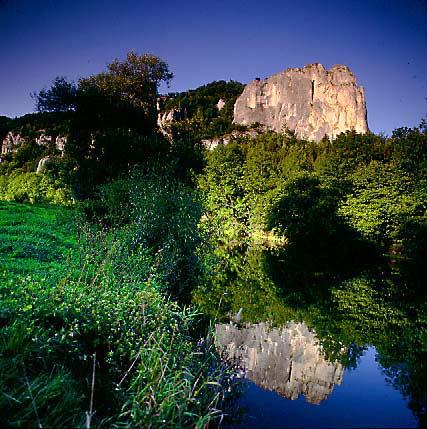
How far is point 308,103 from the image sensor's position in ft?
296

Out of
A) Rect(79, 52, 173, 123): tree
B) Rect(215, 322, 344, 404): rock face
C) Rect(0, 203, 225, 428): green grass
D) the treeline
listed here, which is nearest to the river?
Rect(215, 322, 344, 404): rock face

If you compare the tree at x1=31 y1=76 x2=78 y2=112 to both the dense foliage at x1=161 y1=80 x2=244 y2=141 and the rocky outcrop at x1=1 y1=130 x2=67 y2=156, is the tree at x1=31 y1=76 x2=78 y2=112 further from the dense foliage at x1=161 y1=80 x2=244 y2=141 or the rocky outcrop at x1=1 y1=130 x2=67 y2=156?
the dense foliage at x1=161 y1=80 x2=244 y2=141

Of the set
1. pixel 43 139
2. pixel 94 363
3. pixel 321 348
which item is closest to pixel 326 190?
pixel 321 348

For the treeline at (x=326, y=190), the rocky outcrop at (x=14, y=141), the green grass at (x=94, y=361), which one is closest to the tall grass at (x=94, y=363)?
the green grass at (x=94, y=361)

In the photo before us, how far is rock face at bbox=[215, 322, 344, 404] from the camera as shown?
7.27 meters

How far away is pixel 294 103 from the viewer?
303 ft

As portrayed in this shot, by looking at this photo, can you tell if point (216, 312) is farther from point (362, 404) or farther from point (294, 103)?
point (294, 103)

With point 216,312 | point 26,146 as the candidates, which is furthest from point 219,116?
point 216,312

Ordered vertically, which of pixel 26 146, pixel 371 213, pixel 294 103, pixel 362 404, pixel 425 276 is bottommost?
pixel 362 404

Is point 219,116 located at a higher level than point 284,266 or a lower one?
higher

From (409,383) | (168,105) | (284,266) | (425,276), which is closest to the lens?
(409,383)

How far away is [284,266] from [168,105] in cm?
7821

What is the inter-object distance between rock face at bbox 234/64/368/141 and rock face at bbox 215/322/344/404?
79.8 m

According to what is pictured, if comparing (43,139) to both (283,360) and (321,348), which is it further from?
(283,360)
